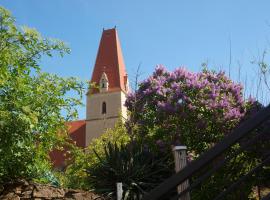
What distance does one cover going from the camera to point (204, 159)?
1.70 meters

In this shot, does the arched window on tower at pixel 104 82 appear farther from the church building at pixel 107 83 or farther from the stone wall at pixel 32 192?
the stone wall at pixel 32 192

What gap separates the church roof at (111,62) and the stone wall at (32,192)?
4805cm

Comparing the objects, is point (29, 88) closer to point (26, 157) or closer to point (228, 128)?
point (26, 157)

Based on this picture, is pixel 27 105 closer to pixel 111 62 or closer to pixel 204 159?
pixel 204 159

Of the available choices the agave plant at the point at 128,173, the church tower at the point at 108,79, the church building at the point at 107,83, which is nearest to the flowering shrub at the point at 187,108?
the agave plant at the point at 128,173

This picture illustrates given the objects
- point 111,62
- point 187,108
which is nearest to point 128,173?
point 187,108

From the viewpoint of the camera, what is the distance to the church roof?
55312mm

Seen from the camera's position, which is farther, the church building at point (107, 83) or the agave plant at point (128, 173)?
the church building at point (107, 83)

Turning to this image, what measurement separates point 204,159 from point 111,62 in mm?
54391

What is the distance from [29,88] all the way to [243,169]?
742cm

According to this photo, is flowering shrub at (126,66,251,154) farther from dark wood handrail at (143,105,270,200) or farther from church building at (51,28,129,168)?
church building at (51,28,129,168)

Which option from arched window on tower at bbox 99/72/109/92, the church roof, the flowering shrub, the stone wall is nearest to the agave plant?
the stone wall

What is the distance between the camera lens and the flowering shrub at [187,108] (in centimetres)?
1272

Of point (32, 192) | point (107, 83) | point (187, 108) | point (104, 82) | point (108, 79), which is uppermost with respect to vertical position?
point (108, 79)
